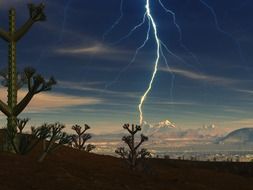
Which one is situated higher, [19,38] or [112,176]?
[19,38]

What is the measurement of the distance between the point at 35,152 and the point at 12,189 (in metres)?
19.9

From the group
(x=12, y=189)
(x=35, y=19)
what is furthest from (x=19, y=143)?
(x=12, y=189)

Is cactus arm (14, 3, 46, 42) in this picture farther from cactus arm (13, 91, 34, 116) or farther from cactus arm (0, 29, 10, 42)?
cactus arm (13, 91, 34, 116)

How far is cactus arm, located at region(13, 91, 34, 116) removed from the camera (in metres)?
20.3

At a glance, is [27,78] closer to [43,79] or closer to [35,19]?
[43,79]

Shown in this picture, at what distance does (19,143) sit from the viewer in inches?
883

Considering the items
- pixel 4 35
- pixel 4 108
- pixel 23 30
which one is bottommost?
pixel 4 108

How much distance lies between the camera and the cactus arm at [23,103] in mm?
20328

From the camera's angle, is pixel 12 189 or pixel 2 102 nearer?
pixel 12 189

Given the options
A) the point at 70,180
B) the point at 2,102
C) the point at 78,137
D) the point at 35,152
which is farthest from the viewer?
the point at 78,137

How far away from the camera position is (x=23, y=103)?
20953mm

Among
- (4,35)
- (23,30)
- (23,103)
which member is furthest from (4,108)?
(23,30)

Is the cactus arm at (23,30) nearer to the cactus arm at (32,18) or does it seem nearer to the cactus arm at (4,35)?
the cactus arm at (32,18)

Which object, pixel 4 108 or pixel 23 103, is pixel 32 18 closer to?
pixel 23 103
